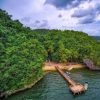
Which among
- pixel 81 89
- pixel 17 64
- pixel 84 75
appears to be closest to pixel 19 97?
pixel 17 64

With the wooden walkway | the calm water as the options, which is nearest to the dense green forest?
the wooden walkway

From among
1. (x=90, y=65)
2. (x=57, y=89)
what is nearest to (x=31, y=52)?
(x=57, y=89)

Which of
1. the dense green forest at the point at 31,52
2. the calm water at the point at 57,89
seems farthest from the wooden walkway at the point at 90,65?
the calm water at the point at 57,89

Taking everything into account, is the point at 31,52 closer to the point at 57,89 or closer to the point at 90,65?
the point at 57,89

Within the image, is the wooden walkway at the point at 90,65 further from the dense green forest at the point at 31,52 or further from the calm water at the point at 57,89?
the calm water at the point at 57,89

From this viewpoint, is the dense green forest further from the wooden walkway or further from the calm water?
the calm water

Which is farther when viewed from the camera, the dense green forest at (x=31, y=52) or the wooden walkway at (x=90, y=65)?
the wooden walkway at (x=90, y=65)
